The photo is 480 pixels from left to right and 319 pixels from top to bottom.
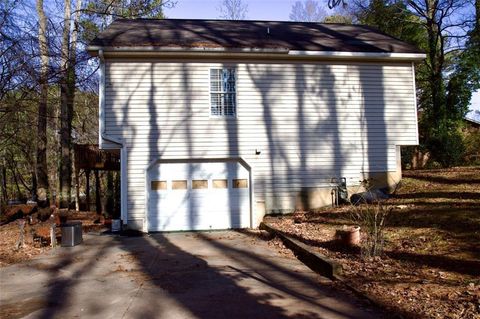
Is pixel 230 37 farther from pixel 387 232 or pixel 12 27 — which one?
pixel 387 232

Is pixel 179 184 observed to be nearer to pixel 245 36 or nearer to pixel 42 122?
pixel 245 36

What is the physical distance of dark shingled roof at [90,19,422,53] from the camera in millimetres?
15461

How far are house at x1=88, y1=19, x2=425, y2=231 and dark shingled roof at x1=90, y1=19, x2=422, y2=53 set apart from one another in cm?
11

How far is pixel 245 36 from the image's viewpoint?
1686 centimetres

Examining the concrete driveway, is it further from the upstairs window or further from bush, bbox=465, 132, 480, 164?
bush, bbox=465, 132, 480, 164

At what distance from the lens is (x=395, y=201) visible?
1366cm

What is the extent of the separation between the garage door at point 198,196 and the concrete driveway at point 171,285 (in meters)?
3.39

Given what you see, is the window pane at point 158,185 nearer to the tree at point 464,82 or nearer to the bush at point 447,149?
the bush at point 447,149

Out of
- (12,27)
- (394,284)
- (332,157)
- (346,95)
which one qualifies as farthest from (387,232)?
(12,27)

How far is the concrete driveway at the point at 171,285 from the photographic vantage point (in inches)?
242

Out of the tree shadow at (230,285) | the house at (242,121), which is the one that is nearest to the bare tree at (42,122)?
the house at (242,121)

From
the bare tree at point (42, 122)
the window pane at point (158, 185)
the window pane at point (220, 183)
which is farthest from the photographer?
the bare tree at point (42, 122)

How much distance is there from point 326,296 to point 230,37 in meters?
11.7

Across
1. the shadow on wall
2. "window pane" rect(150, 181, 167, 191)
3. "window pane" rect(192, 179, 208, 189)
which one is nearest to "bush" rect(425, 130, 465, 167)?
the shadow on wall
